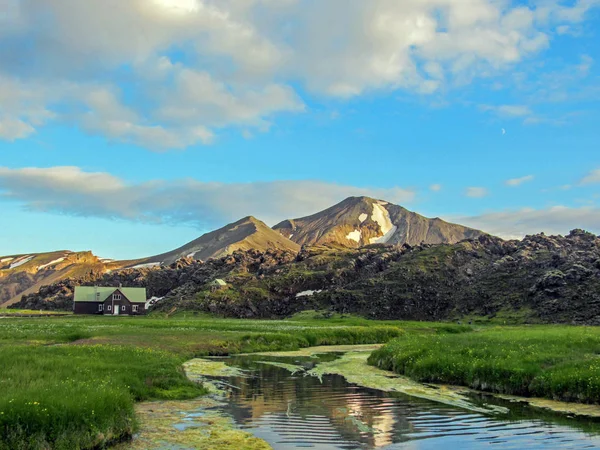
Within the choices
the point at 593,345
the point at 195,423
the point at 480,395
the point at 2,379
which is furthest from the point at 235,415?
the point at 593,345

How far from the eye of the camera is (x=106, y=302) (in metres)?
185

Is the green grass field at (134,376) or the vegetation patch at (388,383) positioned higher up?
the green grass field at (134,376)

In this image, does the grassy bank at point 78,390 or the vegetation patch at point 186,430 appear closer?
the grassy bank at point 78,390

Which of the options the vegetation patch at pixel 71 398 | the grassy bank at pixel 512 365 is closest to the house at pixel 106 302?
the grassy bank at pixel 512 365

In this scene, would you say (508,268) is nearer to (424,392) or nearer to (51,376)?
(424,392)

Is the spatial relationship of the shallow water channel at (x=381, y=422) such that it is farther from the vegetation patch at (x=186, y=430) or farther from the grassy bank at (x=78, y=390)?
the grassy bank at (x=78, y=390)

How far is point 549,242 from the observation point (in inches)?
7426

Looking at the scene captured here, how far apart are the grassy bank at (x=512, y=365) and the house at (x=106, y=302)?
15738 cm

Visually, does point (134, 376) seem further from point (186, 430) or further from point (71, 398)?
point (71, 398)

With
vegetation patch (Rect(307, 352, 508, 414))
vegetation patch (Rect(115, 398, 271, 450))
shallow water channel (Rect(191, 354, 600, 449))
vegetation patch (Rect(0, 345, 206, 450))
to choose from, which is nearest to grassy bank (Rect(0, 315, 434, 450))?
vegetation patch (Rect(0, 345, 206, 450))

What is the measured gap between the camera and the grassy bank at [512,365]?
29156mm

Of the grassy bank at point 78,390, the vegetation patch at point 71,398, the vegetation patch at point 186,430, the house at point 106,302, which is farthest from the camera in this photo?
the house at point 106,302

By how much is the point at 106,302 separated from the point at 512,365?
573ft

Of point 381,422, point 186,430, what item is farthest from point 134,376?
point 381,422
